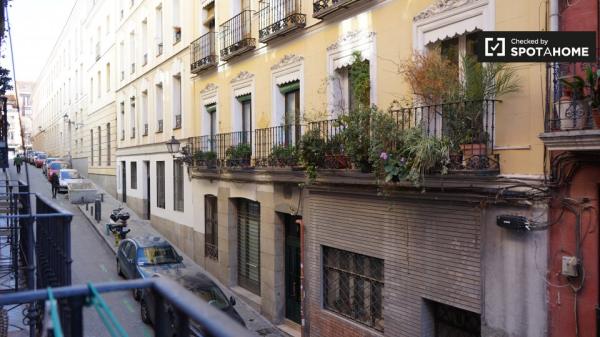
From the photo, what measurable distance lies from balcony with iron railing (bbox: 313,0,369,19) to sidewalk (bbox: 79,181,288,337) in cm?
634

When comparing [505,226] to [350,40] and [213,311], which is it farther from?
[213,311]

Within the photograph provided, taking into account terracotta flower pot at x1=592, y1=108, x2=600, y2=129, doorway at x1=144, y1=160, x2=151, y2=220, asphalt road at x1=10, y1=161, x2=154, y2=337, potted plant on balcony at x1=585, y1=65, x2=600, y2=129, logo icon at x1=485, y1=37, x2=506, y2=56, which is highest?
logo icon at x1=485, y1=37, x2=506, y2=56

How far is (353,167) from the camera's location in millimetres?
10078

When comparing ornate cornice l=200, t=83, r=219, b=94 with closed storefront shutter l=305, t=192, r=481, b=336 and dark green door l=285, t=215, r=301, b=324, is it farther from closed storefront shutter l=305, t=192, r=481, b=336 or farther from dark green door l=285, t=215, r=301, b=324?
closed storefront shutter l=305, t=192, r=481, b=336

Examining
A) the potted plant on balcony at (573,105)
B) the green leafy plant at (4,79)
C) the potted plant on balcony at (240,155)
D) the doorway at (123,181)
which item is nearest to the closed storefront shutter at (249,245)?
the potted plant on balcony at (240,155)

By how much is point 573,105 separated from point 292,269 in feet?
27.8

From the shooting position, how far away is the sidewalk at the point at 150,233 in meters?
13.4

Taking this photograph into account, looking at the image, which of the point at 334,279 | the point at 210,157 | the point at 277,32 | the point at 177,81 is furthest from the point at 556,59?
the point at 177,81

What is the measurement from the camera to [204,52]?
1820cm

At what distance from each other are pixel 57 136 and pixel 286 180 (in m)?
55.7

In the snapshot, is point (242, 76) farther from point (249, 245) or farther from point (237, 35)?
point (249, 245)

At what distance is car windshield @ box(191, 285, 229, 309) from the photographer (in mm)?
11766

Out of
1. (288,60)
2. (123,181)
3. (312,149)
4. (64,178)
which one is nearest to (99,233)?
(123,181)

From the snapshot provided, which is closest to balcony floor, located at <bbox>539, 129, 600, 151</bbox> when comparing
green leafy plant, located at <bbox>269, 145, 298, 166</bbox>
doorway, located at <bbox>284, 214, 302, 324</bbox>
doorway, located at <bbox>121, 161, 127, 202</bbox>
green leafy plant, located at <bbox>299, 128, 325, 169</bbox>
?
green leafy plant, located at <bbox>299, 128, 325, 169</bbox>
